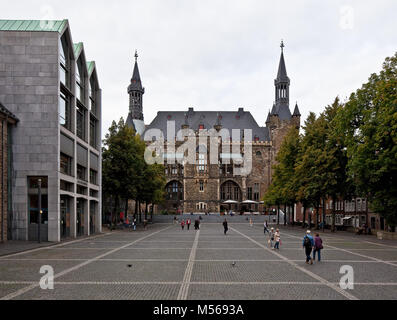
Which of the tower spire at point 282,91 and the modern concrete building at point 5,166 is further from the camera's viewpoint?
the tower spire at point 282,91

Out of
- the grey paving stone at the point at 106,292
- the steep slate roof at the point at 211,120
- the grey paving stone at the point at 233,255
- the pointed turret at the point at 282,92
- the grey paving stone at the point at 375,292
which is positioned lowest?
the grey paving stone at the point at 233,255

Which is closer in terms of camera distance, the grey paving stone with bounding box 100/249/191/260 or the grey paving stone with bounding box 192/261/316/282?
the grey paving stone with bounding box 192/261/316/282

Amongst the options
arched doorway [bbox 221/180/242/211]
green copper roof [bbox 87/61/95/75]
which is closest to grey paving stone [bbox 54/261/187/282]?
green copper roof [bbox 87/61/95/75]

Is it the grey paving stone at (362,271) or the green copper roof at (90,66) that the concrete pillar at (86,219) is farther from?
the grey paving stone at (362,271)

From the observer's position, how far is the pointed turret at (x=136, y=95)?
114m

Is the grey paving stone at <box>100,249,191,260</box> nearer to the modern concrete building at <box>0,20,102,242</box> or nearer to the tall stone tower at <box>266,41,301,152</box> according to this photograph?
the modern concrete building at <box>0,20,102,242</box>

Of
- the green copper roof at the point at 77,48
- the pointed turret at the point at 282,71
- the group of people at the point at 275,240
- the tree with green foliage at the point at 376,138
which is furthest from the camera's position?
the pointed turret at the point at 282,71

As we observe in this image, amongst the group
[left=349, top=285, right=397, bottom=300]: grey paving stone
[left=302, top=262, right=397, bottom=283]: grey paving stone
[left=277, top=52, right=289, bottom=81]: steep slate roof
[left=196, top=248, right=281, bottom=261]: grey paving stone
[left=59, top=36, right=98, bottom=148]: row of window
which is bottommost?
[left=196, top=248, right=281, bottom=261]: grey paving stone

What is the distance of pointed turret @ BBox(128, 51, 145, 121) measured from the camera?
373 feet

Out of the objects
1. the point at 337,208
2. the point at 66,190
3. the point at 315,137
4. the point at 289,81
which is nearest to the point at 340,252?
the point at 66,190

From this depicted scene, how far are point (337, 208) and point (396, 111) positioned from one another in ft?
130

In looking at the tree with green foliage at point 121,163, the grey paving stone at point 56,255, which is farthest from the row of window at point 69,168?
the grey paving stone at point 56,255

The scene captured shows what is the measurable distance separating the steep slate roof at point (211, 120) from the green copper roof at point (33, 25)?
75222mm

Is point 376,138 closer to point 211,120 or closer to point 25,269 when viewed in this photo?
point 25,269
